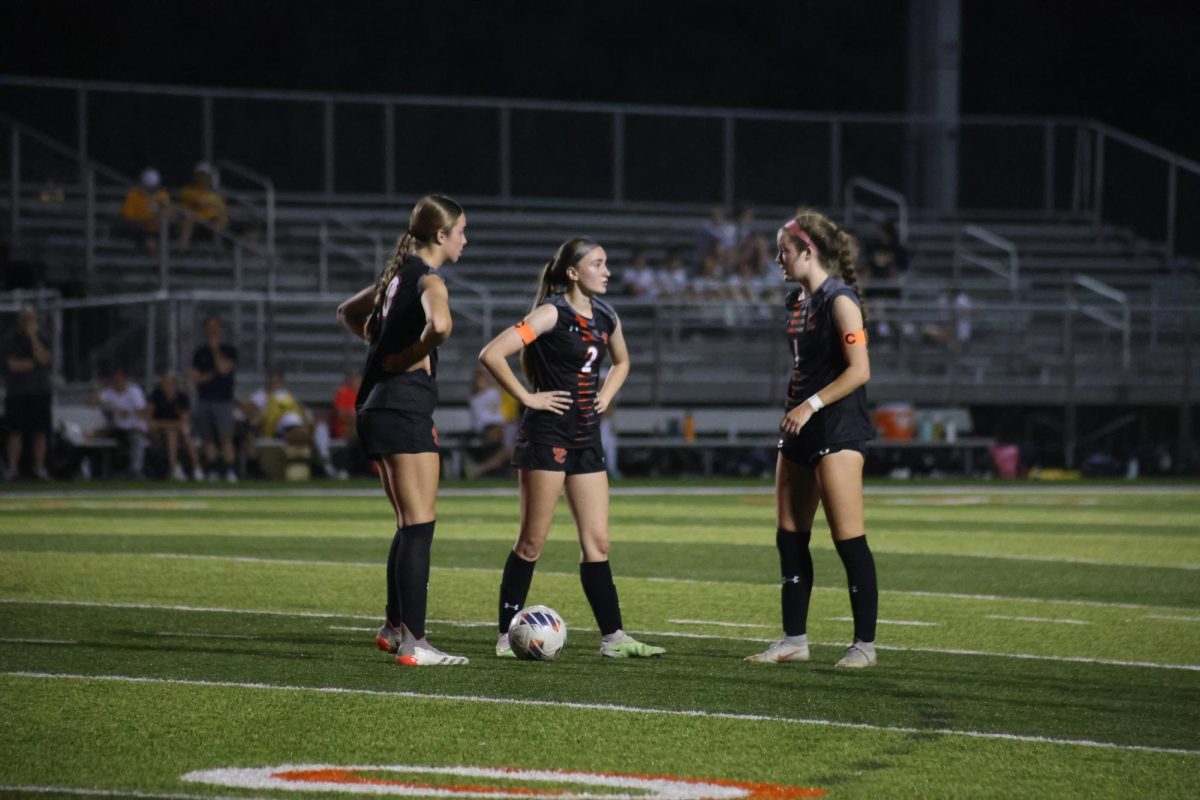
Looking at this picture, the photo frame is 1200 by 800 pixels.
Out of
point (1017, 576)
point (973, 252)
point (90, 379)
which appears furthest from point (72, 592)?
point (973, 252)

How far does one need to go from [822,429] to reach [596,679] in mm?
1381

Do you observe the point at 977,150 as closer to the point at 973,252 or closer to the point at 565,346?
the point at 973,252

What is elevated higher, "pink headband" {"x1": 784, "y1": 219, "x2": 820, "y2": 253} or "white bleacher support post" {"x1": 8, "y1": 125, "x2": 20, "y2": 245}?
"white bleacher support post" {"x1": 8, "y1": 125, "x2": 20, "y2": 245}

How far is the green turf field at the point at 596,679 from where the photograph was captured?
554 cm

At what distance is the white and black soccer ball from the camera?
25.4 ft

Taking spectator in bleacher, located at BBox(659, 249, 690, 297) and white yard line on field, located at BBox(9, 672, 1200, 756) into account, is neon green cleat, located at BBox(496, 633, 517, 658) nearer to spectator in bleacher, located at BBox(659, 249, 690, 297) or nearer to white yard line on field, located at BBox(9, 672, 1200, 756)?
white yard line on field, located at BBox(9, 672, 1200, 756)

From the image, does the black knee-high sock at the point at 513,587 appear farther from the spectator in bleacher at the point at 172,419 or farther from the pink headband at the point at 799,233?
the spectator in bleacher at the point at 172,419

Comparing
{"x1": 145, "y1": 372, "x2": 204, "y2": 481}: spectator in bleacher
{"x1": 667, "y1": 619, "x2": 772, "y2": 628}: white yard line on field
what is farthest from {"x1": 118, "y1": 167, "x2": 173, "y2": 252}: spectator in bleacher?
{"x1": 667, "y1": 619, "x2": 772, "y2": 628}: white yard line on field

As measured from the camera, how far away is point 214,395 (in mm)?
21172

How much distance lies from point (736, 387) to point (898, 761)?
1939cm

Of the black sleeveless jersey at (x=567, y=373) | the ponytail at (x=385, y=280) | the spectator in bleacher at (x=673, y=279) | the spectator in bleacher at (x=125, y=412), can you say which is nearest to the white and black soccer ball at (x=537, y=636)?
the black sleeveless jersey at (x=567, y=373)

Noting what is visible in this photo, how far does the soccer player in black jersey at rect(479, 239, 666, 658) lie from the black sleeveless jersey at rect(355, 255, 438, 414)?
338 millimetres

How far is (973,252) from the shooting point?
101 feet

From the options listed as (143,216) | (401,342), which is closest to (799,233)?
(401,342)
